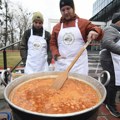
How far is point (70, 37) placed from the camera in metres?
2.66

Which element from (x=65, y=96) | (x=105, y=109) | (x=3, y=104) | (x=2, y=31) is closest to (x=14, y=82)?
(x=65, y=96)

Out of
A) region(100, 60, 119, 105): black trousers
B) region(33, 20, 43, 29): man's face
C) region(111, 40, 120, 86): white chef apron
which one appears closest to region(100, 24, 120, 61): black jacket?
region(111, 40, 120, 86): white chef apron

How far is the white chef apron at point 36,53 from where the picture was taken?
3.42 metres

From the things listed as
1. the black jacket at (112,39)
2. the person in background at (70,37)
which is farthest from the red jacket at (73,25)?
the black jacket at (112,39)

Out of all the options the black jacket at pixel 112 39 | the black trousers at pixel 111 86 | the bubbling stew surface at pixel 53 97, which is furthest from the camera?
the black trousers at pixel 111 86

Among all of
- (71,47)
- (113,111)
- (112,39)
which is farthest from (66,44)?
(113,111)

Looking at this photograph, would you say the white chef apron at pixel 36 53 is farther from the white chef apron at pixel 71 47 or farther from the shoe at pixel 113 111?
the shoe at pixel 113 111

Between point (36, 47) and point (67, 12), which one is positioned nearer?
point (67, 12)

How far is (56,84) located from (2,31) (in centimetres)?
3388

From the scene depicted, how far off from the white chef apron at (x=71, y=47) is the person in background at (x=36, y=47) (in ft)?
2.47

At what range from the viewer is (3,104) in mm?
3660

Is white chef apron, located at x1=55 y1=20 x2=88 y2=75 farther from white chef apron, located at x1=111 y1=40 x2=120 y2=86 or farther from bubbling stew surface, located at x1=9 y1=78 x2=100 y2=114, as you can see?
white chef apron, located at x1=111 y1=40 x2=120 y2=86

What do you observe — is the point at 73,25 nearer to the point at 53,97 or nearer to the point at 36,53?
the point at 36,53

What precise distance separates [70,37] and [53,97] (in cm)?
123
